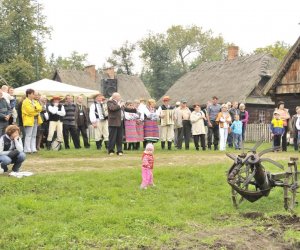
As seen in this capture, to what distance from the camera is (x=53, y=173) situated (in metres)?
11.1

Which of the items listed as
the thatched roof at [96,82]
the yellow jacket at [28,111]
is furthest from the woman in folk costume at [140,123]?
the thatched roof at [96,82]

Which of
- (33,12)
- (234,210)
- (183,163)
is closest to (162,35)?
(33,12)

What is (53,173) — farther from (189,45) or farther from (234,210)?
(189,45)

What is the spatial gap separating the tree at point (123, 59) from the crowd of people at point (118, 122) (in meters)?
48.5

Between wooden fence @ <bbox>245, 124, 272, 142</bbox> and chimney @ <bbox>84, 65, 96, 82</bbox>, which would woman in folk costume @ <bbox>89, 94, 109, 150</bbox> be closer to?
wooden fence @ <bbox>245, 124, 272, 142</bbox>

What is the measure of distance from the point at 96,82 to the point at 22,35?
11.2 metres

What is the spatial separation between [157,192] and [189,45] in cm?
7061

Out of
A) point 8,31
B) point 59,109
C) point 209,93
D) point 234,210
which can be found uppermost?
point 8,31

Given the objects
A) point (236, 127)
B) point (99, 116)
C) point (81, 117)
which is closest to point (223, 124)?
point (236, 127)

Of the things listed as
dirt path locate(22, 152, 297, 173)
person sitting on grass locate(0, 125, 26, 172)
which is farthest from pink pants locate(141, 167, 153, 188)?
person sitting on grass locate(0, 125, 26, 172)

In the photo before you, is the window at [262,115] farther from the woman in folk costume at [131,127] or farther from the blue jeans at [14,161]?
the blue jeans at [14,161]

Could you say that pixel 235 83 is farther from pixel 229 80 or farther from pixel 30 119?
pixel 30 119

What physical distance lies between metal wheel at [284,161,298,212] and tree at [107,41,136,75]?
190 ft

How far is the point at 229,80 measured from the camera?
4162 cm
